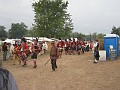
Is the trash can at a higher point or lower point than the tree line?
lower

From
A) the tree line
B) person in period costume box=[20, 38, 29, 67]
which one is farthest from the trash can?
the tree line

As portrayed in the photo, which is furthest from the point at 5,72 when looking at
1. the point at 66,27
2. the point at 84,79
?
the point at 66,27

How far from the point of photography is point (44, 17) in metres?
51.4

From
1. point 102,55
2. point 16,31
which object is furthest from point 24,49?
point 16,31

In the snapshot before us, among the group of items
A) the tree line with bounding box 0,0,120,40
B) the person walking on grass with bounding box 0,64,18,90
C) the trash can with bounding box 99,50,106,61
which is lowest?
the trash can with bounding box 99,50,106,61

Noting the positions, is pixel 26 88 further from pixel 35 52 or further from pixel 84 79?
pixel 35 52

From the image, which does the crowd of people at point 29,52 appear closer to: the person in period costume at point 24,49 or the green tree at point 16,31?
the person in period costume at point 24,49

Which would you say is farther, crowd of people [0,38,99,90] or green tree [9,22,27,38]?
green tree [9,22,27,38]

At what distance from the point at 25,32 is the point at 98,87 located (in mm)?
117695

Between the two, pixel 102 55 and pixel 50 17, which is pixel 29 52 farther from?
pixel 50 17

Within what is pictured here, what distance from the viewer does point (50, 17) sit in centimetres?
5153

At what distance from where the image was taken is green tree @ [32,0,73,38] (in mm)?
51188

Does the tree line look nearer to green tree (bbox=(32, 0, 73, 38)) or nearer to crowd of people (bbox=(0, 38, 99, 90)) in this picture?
green tree (bbox=(32, 0, 73, 38))

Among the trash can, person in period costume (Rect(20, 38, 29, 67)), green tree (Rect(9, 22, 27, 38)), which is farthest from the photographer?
green tree (Rect(9, 22, 27, 38))
